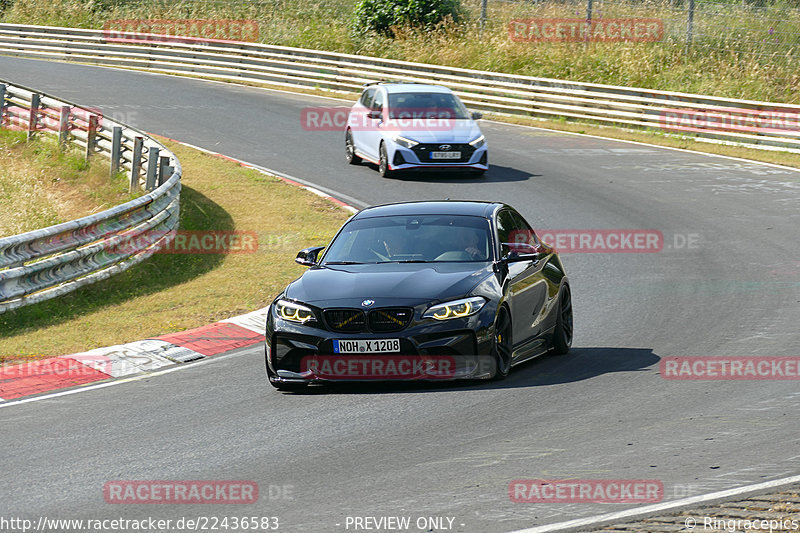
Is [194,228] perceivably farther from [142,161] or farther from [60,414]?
[60,414]

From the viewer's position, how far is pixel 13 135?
26.6m

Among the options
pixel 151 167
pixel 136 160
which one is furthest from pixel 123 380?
pixel 136 160

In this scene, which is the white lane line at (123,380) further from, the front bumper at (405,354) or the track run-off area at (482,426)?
the front bumper at (405,354)

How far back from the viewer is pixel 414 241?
1048cm

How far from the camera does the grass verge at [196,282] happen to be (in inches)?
493

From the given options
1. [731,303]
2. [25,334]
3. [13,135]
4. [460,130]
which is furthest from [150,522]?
A: [13,135]

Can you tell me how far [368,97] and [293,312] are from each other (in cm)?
1588

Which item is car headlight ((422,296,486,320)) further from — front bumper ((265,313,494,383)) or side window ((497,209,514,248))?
side window ((497,209,514,248))

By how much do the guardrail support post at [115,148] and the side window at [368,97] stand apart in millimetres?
5465

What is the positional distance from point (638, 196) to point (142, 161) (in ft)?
29.9

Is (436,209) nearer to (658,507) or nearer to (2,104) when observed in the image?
(658,507)

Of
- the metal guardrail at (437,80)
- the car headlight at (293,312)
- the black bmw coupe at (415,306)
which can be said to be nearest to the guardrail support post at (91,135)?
the metal guardrail at (437,80)

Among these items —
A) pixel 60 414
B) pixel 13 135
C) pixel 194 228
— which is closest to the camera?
pixel 60 414

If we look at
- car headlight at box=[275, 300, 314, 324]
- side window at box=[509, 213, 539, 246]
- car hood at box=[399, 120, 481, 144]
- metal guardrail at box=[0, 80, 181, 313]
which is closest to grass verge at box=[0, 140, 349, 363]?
metal guardrail at box=[0, 80, 181, 313]
